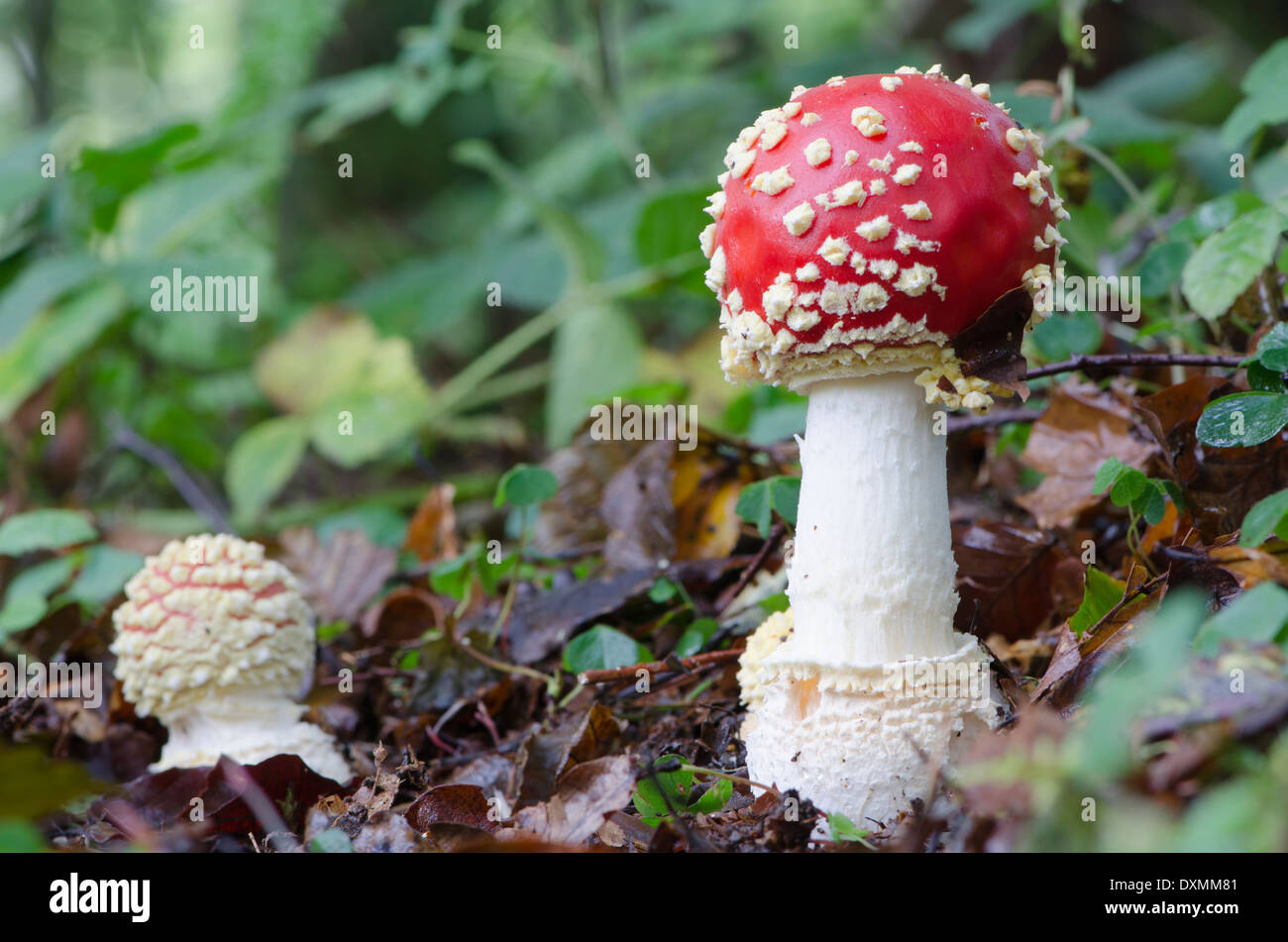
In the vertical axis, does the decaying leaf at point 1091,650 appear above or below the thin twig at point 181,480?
below

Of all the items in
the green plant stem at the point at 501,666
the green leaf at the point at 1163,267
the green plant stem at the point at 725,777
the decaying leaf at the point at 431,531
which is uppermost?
the green leaf at the point at 1163,267

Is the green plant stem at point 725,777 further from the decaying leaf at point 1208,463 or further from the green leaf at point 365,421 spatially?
the green leaf at point 365,421

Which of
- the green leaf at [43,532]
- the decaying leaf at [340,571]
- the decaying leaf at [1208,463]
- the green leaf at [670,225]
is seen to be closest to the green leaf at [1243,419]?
the decaying leaf at [1208,463]

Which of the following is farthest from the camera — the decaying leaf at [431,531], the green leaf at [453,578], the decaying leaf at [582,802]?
the decaying leaf at [431,531]

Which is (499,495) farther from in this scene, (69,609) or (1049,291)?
(69,609)
